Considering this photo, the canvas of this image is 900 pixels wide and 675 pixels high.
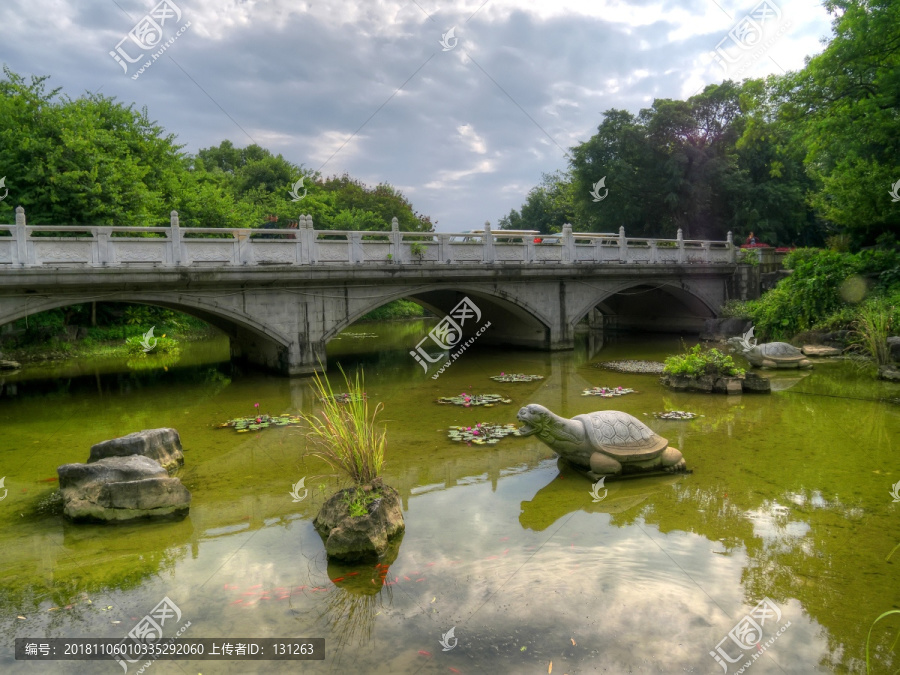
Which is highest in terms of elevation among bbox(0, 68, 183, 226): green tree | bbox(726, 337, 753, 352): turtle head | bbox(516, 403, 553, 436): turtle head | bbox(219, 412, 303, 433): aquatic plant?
bbox(0, 68, 183, 226): green tree

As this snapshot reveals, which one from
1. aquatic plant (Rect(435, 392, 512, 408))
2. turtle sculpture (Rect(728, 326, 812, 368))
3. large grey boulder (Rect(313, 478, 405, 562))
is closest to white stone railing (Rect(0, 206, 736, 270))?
aquatic plant (Rect(435, 392, 512, 408))

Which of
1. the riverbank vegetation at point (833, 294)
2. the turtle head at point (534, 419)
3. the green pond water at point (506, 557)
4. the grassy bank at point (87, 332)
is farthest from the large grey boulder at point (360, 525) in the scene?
the grassy bank at point (87, 332)

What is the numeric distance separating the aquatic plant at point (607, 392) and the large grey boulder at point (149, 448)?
710 cm

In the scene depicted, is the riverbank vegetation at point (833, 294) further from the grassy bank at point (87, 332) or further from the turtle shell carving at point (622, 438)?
the grassy bank at point (87, 332)

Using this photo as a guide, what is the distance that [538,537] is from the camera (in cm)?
517

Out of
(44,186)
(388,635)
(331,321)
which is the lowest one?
(388,635)

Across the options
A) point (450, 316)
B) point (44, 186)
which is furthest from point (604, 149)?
point (44, 186)

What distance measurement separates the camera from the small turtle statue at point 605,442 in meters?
6.43

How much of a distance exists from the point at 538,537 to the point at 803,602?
1.96 meters

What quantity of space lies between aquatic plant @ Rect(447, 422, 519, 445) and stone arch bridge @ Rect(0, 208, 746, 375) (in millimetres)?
5846

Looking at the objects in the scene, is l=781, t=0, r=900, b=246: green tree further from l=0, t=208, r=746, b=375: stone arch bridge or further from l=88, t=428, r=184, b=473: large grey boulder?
l=88, t=428, r=184, b=473: large grey boulder

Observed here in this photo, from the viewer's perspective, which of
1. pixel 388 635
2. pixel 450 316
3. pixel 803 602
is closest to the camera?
pixel 388 635

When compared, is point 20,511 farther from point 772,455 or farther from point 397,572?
point 772,455

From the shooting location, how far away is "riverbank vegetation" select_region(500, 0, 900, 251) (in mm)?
16016
